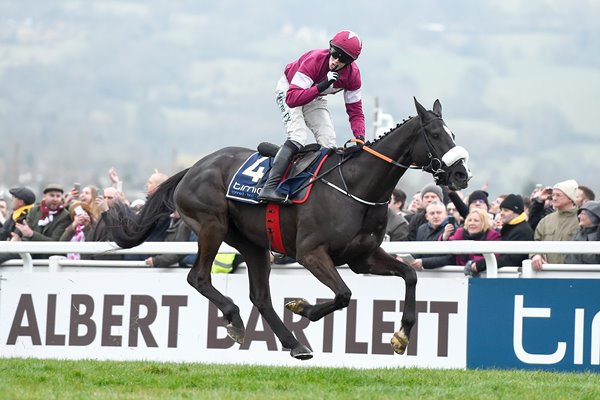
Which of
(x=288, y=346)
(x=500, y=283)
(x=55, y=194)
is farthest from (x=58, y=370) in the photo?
(x=55, y=194)

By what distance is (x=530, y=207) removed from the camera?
10984 millimetres

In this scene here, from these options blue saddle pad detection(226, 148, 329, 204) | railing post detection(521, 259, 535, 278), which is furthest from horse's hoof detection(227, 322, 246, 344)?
railing post detection(521, 259, 535, 278)

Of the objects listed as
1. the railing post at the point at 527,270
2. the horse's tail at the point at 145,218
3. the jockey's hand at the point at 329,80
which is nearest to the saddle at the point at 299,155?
the jockey's hand at the point at 329,80

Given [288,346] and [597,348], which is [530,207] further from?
[288,346]

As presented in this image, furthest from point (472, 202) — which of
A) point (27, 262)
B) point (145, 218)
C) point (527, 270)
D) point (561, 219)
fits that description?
point (27, 262)

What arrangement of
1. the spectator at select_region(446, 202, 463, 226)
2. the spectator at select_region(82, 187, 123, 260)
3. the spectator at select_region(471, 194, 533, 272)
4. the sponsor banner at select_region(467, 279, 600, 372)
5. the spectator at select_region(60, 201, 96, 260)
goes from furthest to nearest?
the spectator at select_region(60, 201, 96, 260) → the spectator at select_region(82, 187, 123, 260) → the spectator at select_region(446, 202, 463, 226) → the spectator at select_region(471, 194, 533, 272) → the sponsor banner at select_region(467, 279, 600, 372)

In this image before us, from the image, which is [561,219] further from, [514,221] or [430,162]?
[430,162]

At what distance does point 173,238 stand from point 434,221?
8.11 feet

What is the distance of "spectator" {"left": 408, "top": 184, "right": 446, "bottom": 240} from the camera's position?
10945 millimetres

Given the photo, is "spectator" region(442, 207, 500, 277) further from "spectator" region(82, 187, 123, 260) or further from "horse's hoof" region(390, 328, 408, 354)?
"spectator" region(82, 187, 123, 260)

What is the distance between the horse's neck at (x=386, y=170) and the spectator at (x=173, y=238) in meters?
2.66

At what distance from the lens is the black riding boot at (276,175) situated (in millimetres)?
8234

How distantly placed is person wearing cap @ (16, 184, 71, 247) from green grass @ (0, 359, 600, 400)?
3.30 meters

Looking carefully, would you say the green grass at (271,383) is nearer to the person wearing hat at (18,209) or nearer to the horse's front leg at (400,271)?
the horse's front leg at (400,271)
